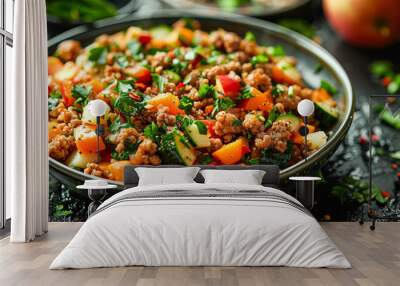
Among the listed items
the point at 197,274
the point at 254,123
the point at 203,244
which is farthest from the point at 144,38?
the point at 197,274

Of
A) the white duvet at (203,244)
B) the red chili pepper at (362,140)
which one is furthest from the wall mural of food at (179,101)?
the white duvet at (203,244)

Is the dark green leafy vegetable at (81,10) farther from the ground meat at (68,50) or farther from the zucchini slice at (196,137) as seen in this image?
the zucchini slice at (196,137)

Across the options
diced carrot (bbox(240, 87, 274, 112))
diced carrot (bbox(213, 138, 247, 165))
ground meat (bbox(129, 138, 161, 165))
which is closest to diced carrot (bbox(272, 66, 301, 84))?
diced carrot (bbox(240, 87, 274, 112))

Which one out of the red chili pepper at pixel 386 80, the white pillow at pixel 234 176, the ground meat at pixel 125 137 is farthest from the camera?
the red chili pepper at pixel 386 80

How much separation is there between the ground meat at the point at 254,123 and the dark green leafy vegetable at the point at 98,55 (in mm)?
1806

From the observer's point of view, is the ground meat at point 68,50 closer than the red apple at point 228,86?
No

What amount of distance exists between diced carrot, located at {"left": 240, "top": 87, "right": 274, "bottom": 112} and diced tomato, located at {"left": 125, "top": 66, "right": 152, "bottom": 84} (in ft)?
3.80

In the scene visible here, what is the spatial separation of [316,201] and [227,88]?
1.67m

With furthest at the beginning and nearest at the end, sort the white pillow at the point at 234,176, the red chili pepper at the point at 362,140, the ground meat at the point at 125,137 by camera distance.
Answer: the red chili pepper at the point at 362,140 → the ground meat at the point at 125,137 → the white pillow at the point at 234,176

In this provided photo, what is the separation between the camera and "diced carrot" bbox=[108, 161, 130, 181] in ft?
22.1

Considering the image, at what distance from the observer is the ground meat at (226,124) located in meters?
6.67

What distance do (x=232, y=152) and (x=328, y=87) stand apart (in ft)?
4.27

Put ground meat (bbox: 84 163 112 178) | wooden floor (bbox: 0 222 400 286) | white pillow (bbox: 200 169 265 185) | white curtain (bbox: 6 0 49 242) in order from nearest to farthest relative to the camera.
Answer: wooden floor (bbox: 0 222 400 286), white curtain (bbox: 6 0 49 242), white pillow (bbox: 200 169 265 185), ground meat (bbox: 84 163 112 178)

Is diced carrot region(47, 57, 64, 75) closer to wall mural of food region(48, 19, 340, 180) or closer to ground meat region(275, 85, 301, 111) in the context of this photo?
wall mural of food region(48, 19, 340, 180)
